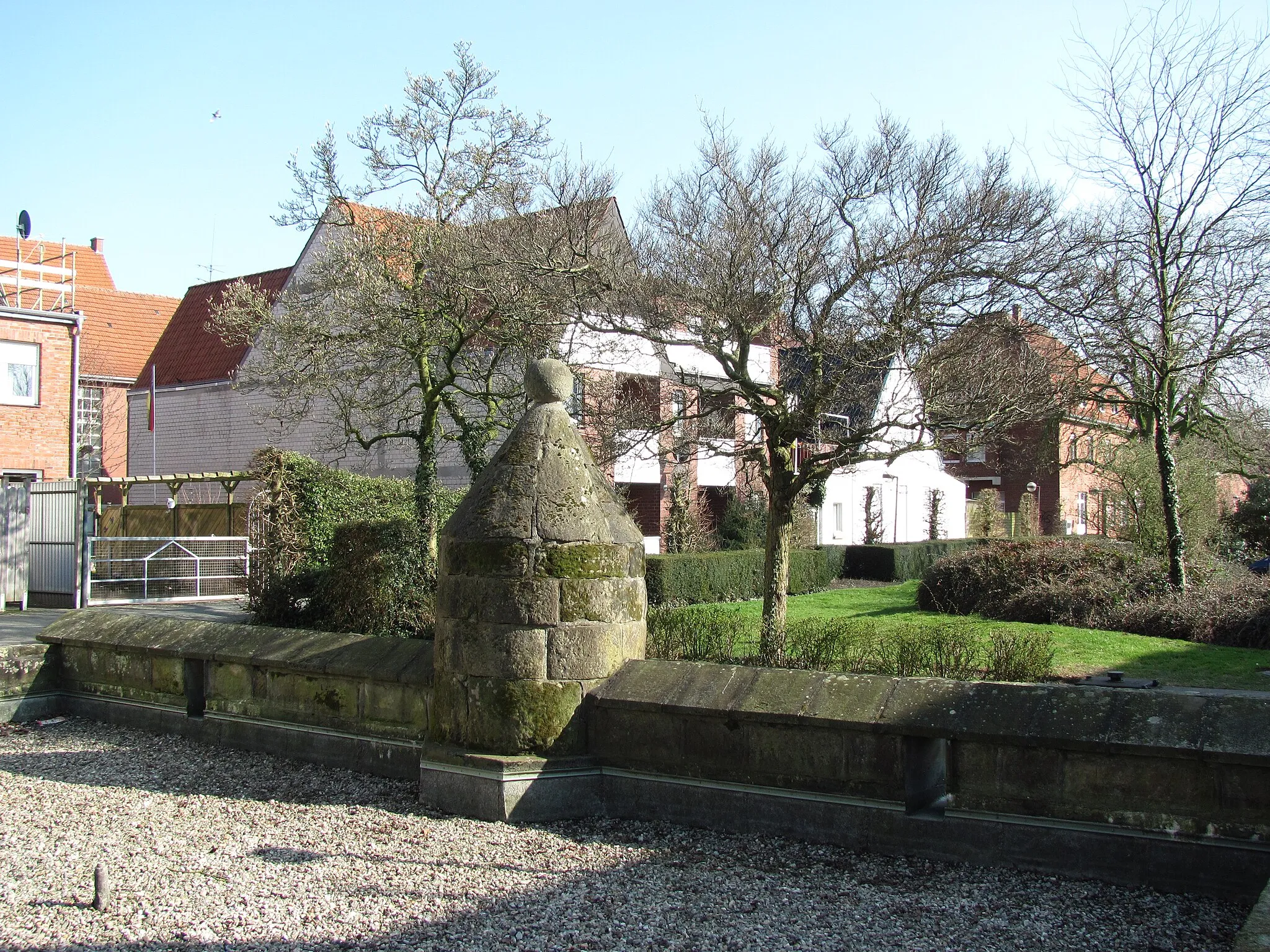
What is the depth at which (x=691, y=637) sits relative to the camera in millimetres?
8297

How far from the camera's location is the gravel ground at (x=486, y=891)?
12.4 feet

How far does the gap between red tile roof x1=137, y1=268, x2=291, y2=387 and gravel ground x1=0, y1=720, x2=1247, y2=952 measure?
25212 mm

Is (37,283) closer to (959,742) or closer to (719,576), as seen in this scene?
(719,576)

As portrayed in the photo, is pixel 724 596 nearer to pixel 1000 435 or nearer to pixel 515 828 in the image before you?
pixel 1000 435

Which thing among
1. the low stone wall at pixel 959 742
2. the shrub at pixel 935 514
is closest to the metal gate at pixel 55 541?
the low stone wall at pixel 959 742

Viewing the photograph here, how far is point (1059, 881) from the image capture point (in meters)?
4.23

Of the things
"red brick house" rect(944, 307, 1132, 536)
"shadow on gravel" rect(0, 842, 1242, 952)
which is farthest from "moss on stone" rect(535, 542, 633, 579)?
"red brick house" rect(944, 307, 1132, 536)

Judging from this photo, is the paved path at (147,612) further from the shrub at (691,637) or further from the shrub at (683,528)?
the shrub at (683,528)

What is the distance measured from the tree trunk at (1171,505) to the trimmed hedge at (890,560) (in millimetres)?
10743

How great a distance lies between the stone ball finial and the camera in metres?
5.71

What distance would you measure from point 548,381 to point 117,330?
36786 millimetres

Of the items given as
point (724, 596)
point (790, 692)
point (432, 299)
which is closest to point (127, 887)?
point (790, 692)

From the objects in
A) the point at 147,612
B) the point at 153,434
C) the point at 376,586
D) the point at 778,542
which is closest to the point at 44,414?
the point at 153,434

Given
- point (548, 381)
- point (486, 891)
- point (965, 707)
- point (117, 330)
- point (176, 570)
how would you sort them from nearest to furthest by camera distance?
point (486, 891) → point (965, 707) → point (548, 381) → point (176, 570) → point (117, 330)
